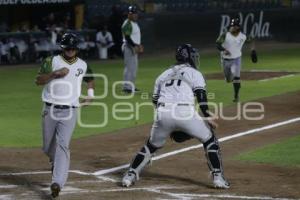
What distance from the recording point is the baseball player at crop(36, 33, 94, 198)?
10.4 meters

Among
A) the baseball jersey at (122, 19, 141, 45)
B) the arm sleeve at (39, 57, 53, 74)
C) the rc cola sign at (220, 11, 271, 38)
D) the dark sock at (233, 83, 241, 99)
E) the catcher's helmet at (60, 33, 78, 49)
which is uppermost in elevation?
the catcher's helmet at (60, 33, 78, 49)

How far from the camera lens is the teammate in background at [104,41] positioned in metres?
34.0

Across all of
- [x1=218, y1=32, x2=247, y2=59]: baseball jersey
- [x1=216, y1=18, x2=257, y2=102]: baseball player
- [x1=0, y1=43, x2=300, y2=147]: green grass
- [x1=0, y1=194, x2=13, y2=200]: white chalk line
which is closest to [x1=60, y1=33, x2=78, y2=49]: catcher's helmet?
[x1=0, y1=194, x2=13, y2=200]: white chalk line

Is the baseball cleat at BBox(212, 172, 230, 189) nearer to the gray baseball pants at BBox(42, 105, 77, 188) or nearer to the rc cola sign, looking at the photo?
the gray baseball pants at BBox(42, 105, 77, 188)

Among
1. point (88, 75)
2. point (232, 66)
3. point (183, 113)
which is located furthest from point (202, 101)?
point (232, 66)

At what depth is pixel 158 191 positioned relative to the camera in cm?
1078

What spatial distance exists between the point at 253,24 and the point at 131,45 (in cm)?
2012

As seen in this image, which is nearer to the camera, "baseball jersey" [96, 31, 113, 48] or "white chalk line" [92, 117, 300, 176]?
"white chalk line" [92, 117, 300, 176]

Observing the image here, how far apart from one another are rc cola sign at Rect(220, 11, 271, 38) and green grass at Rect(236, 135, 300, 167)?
25691 millimetres

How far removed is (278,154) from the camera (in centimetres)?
1365

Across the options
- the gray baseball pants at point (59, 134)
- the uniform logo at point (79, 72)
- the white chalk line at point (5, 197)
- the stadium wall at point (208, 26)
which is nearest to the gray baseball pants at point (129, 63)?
the uniform logo at point (79, 72)

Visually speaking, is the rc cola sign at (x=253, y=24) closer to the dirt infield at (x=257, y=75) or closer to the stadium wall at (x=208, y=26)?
the stadium wall at (x=208, y=26)

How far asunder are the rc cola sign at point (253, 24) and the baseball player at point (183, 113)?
1151 inches

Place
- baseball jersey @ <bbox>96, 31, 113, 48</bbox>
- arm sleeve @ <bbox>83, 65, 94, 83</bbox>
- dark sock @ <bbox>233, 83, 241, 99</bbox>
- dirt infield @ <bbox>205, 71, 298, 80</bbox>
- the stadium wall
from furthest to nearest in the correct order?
the stadium wall < baseball jersey @ <bbox>96, 31, 113, 48</bbox> < dirt infield @ <bbox>205, 71, 298, 80</bbox> < dark sock @ <bbox>233, 83, 241, 99</bbox> < arm sleeve @ <bbox>83, 65, 94, 83</bbox>
